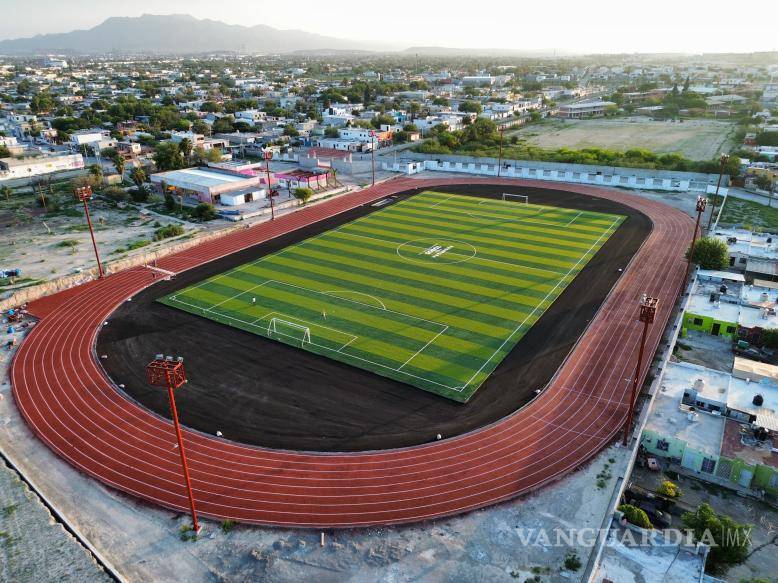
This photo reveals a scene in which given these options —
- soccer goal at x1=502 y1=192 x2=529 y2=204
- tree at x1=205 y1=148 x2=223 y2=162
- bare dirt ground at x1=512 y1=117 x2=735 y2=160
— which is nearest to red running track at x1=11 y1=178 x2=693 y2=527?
soccer goal at x1=502 y1=192 x2=529 y2=204

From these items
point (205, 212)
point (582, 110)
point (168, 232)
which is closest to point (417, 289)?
point (168, 232)

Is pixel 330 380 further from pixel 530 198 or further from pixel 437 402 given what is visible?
pixel 530 198

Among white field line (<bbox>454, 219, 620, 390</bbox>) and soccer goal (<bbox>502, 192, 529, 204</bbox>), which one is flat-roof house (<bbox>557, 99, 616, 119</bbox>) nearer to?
soccer goal (<bbox>502, 192, 529, 204</bbox>)

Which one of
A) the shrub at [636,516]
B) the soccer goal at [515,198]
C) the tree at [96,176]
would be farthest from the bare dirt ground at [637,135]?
the shrub at [636,516]

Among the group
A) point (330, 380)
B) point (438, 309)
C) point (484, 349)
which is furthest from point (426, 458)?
point (438, 309)

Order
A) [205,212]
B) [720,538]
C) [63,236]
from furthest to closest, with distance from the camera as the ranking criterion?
[205,212] → [63,236] → [720,538]

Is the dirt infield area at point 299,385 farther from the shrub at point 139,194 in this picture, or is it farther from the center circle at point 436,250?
the shrub at point 139,194

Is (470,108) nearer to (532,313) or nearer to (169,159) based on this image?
(169,159)
